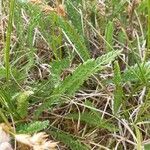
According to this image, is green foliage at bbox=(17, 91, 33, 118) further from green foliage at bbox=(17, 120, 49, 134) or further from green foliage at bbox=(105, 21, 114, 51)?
green foliage at bbox=(105, 21, 114, 51)

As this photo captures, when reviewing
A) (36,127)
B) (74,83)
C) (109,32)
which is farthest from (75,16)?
(36,127)

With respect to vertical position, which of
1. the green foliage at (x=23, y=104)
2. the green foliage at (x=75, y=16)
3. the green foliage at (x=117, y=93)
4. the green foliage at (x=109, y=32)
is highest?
the green foliage at (x=75, y=16)

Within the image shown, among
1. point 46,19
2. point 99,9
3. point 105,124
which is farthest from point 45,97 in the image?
point 99,9

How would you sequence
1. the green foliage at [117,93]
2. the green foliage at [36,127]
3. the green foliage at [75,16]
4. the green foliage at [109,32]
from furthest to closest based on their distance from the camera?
the green foliage at [75,16] → the green foliage at [109,32] → the green foliage at [117,93] → the green foliage at [36,127]

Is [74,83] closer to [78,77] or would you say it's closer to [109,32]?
[78,77]

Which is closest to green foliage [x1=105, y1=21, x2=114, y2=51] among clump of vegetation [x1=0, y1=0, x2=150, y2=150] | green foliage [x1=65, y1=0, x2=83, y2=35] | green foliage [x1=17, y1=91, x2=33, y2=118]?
clump of vegetation [x1=0, y1=0, x2=150, y2=150]

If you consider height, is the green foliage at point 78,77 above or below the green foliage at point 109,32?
below

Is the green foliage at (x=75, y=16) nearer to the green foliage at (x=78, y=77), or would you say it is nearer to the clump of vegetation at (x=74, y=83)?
the clump of vegetation at (x=74, y=83)

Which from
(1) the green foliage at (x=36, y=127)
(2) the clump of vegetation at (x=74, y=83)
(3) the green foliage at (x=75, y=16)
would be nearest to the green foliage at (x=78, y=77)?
(2) the clump of vegetation at (x=74, y=83)

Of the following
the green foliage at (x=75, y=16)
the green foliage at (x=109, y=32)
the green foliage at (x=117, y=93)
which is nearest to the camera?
the green foliage at (x=117, y=93)
